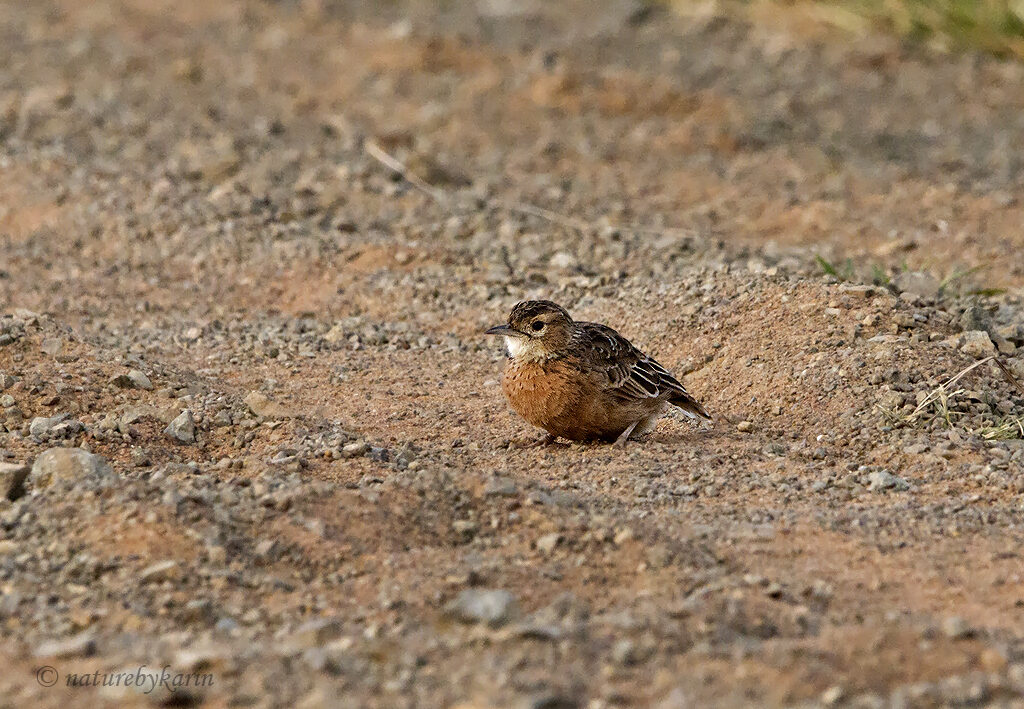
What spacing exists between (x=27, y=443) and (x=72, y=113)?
7.41 m

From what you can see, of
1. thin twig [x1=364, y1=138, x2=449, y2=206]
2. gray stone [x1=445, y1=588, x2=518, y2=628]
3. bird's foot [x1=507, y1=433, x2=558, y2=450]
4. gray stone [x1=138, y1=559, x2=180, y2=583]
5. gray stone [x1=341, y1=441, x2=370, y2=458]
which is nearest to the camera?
gray stone [x1=445, y1=588, x2=518, y2=628]

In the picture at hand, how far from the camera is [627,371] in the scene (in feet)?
21.7

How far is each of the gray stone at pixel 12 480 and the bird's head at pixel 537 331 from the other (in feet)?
6.68

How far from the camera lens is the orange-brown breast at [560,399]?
6.45 metres

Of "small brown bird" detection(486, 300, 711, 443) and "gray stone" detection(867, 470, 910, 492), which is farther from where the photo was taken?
"small brown bird" detection(486, 300, 711, 443)

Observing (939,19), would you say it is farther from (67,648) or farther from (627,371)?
(67,648)

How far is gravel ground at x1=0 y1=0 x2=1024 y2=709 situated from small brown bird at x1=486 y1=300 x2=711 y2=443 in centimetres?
16

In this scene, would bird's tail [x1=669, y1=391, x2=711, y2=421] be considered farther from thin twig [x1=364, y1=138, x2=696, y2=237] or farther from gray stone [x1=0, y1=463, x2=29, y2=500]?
thin twig [x1=364, y1=138, x2=696, y2=237]

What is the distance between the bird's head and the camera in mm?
6535

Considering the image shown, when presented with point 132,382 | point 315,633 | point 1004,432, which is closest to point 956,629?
point 315,633

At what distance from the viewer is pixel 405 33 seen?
616 inches

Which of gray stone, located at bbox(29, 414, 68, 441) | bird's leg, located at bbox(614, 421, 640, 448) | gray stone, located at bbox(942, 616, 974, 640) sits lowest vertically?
bird's leg, located at bbox(614, 421, 640, 448)

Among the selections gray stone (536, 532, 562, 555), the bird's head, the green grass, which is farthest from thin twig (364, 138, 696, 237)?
the green grass

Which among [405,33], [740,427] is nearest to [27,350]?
[740,427]
